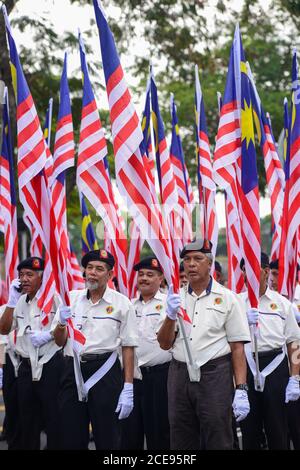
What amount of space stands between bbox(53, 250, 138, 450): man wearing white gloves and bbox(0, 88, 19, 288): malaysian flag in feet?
5.62

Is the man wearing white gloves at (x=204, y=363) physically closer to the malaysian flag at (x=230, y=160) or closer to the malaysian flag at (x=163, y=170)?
the malaysian flag at (x=163, y=170)

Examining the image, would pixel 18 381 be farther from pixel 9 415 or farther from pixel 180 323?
pixel 180 323

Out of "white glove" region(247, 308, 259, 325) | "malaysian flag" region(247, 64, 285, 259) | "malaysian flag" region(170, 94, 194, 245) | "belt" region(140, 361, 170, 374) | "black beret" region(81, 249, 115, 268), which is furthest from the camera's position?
"malaysian flag" region(247, 64, 285, 259)

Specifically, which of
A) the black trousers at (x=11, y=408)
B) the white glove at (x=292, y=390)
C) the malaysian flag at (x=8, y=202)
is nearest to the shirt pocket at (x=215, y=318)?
the white glove at (x=292, y=390)

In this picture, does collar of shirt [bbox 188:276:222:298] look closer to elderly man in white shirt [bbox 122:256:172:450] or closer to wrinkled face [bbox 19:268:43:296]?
elderly man in white shirt [bbox 122:256:172:450]

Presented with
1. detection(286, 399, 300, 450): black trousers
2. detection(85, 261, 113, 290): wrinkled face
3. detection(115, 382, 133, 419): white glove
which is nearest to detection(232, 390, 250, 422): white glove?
detection(115, 382, 133, 419): white glove

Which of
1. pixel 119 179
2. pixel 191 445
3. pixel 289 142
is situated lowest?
pixel 191 445

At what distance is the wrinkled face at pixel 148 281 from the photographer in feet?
30.8

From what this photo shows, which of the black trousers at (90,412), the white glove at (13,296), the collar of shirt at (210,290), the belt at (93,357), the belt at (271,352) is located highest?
the white glove at (13,296)

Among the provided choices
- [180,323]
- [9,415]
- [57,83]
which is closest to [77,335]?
[180,323]

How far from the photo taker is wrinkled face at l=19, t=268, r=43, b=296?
8961mm

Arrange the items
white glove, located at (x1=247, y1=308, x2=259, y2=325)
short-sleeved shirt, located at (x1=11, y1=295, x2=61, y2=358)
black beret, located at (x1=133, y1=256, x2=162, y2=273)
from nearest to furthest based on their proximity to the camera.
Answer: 1. white glove, located at (x1=247, y1=308, x2=259, y2=325)
2. short-sleeved shirt, located at (x1=11, y1=295, x2=61, y2=358)
3. black beret, located at (x1=133, y1=256, x2=162, y2=273)

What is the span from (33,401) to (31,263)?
129cm

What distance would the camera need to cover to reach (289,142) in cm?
1005
